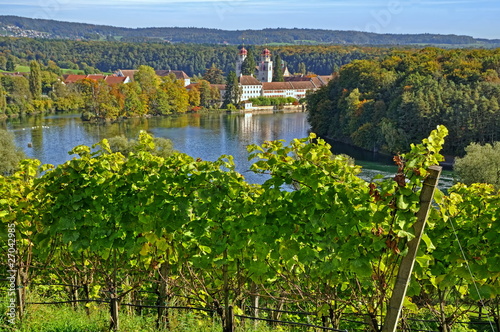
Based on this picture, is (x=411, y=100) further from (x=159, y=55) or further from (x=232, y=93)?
(x=159, y=55)

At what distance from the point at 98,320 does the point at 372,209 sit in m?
2.96

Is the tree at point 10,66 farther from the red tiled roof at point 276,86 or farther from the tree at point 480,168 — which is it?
the tree at point 480,168

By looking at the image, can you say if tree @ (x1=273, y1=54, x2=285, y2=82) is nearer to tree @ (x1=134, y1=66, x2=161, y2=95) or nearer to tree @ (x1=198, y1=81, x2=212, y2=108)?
tree @ (x1=198, y1=81, x2=212, y2=108)

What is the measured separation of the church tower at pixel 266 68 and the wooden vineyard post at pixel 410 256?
111 metres

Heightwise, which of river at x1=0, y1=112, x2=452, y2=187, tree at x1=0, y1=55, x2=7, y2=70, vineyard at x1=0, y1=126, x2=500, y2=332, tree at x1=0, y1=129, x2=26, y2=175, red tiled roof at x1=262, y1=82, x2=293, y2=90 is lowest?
river at x1=0, y1=112, x2=452, y2=187

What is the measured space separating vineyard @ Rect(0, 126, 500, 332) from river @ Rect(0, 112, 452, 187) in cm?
2303

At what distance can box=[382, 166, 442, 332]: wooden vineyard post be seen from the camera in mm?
3498

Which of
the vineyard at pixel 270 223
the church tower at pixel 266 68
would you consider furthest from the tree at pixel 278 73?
the vineyard at pixel 270 223

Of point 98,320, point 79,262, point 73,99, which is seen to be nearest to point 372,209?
point 98,320

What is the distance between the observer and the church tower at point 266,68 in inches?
4449

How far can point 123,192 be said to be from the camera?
519 centimetres

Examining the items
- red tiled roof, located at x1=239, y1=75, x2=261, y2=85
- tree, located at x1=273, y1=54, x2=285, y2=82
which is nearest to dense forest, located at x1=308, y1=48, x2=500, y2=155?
red tiled roof, located at x1=239, y1=75, x2=261, y2=85

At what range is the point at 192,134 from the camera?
4891cm

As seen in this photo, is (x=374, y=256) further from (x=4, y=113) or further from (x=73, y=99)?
(x=73, y=99)
